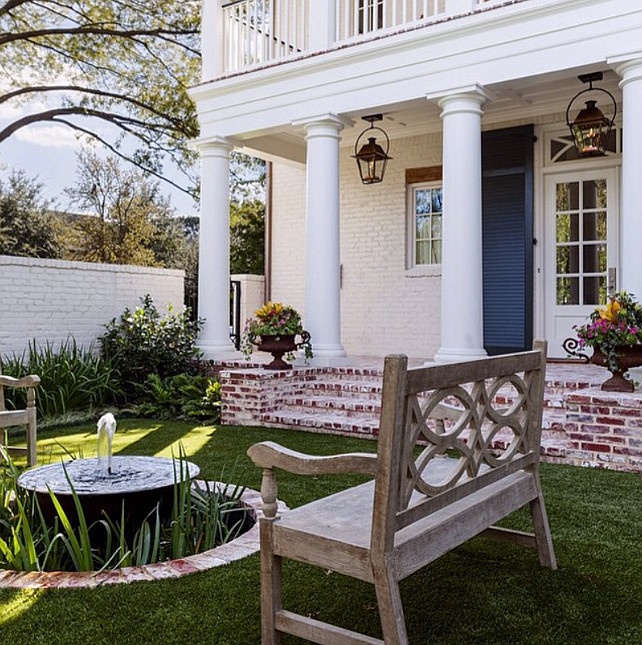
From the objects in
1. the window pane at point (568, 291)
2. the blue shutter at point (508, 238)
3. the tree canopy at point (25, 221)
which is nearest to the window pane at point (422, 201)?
the blue shutter at point (508, 238)

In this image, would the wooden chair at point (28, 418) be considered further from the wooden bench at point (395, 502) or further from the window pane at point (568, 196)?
the window pane at point (568, 196)

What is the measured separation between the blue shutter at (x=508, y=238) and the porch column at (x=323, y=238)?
5.94ft

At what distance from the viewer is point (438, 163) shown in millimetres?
8594

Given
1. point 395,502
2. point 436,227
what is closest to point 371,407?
point 436,227

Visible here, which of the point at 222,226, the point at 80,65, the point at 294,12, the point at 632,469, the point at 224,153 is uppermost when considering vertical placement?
the point at 80,65

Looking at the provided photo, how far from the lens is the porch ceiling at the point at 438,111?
621 cm

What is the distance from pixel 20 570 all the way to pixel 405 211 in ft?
23.2

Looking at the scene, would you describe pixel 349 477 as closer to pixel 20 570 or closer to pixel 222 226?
pixel 20 570

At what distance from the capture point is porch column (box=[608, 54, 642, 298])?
5.24 meters

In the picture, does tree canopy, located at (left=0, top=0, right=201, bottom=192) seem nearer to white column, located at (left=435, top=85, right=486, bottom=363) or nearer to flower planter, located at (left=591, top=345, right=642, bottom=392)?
white column, located at (left=435, top=85, right=486, bottom=363)

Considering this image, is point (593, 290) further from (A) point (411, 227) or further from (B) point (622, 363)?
(B) point (622, 363)

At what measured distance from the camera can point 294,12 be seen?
745 centimetres

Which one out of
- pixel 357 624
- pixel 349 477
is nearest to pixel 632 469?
pixel 349 477

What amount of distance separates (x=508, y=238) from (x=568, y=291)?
892 mm
